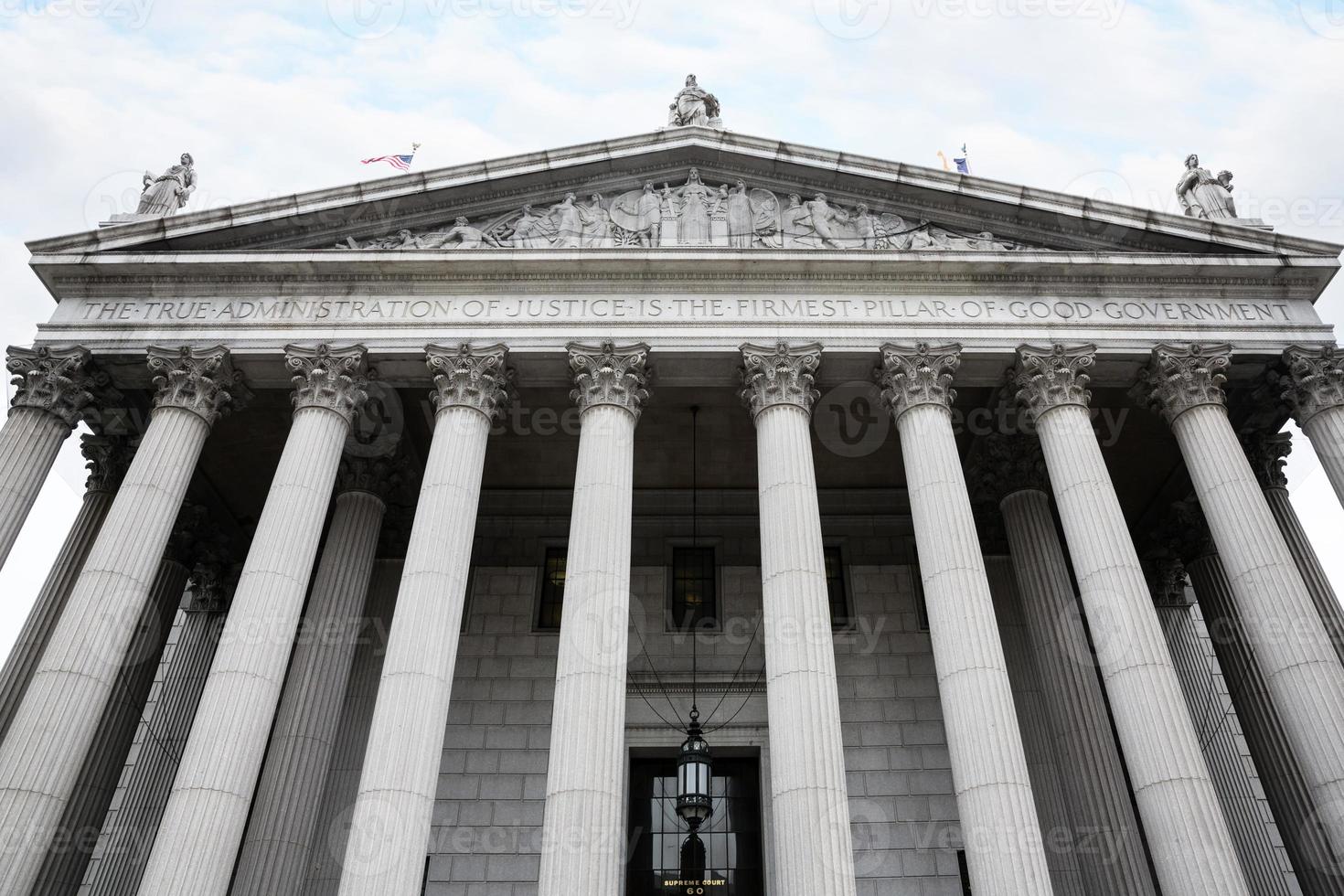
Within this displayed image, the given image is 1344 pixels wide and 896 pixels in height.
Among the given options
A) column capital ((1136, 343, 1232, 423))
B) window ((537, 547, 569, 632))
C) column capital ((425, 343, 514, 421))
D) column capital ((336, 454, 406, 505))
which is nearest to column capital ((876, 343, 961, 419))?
column capital ((1136, 343, 1232, 423))

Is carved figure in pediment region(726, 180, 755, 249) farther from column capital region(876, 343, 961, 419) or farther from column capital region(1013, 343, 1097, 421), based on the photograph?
column capital region(1013, 343, 1097, 421)

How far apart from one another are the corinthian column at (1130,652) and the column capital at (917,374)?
1.59 meters

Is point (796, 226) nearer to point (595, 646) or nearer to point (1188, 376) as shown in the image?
point (1188, 376)

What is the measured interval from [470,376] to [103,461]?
9.27 meters

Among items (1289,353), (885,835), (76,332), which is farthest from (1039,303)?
(76,332)

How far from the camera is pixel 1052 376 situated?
2045 centimetres

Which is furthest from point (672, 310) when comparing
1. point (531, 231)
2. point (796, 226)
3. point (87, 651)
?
point (87, 651)

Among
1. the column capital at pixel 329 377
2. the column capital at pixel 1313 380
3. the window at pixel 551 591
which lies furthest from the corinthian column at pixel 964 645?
the column capital at pixel 329 377

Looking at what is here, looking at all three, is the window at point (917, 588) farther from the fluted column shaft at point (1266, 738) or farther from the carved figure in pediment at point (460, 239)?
the carved figure in pediment at point (460, 239)

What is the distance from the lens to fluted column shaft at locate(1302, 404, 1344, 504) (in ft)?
64.5

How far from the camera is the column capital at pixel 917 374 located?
803 inches

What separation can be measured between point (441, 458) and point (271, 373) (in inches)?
193

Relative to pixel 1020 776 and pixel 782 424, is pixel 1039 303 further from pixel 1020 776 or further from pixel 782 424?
pixel 1020 776

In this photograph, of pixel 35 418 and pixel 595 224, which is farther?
pixel 595 224
